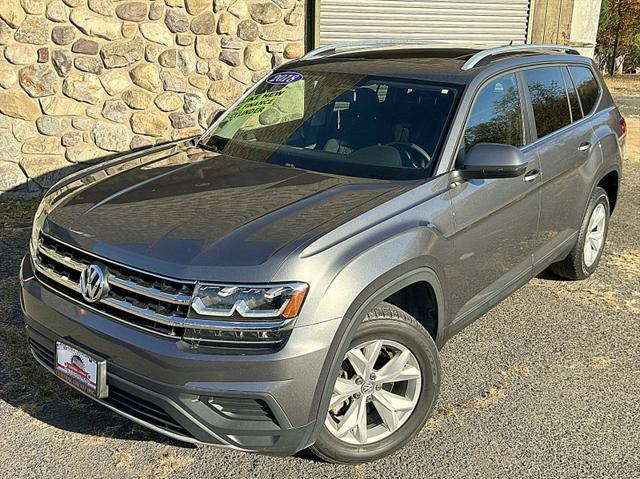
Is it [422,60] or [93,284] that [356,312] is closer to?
[93,284]

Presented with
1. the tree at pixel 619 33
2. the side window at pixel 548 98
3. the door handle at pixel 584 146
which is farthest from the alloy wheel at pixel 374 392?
the tree at pixel 619 33

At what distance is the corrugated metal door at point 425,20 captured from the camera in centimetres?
862

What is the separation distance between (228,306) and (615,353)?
280 centimetres

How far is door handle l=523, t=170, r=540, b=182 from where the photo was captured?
4.12 m

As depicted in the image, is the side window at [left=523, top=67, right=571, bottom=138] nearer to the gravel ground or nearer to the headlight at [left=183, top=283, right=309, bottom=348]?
the gravel ground

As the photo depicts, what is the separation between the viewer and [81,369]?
9.82ft

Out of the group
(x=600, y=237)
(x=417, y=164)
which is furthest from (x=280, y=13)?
(x=417, y=164)

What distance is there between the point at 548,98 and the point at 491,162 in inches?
55.2

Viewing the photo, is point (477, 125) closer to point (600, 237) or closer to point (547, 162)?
point (547, 162)

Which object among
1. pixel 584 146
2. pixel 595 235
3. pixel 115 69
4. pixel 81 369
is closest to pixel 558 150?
pixel 584 146

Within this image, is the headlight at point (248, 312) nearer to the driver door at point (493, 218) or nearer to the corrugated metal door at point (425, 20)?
the driver door at point (493, 218)

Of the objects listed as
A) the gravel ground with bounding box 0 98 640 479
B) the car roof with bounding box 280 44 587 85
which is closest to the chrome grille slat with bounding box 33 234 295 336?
the gravel ground with bounding box 0 98 640 479

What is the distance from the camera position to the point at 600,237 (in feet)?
18.4

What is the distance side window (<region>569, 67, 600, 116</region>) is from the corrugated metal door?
3707mm
